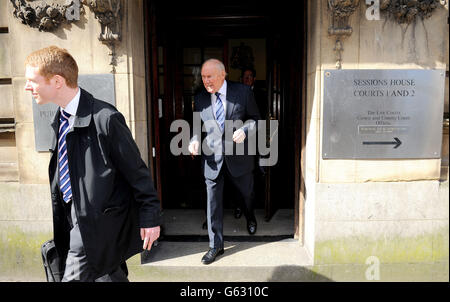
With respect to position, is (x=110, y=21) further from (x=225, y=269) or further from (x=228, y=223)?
(x=228, y=223)

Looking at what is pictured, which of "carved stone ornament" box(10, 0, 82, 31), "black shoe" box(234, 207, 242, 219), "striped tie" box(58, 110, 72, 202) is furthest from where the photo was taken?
"black shoe" box(234, 207, 242, 219)

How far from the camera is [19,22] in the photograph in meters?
3.16

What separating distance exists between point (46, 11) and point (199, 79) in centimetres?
424

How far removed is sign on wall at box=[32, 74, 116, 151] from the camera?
3129mm

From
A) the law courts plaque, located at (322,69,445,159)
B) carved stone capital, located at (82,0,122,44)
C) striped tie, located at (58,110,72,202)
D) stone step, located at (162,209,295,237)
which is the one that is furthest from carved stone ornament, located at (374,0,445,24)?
striped tie, located at (58,110,72,202)

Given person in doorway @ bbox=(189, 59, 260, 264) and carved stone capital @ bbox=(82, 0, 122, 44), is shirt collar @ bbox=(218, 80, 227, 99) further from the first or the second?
carved stone capital @ bbox=(82, 0, 122, 44)

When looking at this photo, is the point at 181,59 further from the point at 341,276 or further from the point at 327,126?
the point at 341,276

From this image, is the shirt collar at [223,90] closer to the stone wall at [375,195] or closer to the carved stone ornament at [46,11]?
the stone wall at [375,195]

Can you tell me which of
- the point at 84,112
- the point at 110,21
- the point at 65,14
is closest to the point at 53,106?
the point at 65,14

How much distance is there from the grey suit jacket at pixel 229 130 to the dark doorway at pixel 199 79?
1.87 feet

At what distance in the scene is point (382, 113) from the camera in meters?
3.12

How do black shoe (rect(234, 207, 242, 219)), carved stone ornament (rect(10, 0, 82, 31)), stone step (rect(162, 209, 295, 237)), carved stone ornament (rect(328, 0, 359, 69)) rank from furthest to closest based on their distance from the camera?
black shoe (rect(234, 207, 242, 219)) < stone step (rect(162, 209, 295, 237)) < carved stone ornament (rect(10, 0, 82, 31)) < carved stone ornament (rect(328, 0, 359, 69))

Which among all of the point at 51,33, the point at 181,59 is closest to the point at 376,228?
the point at 51,33

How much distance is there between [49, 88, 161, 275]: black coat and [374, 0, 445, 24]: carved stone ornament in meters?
2.63
